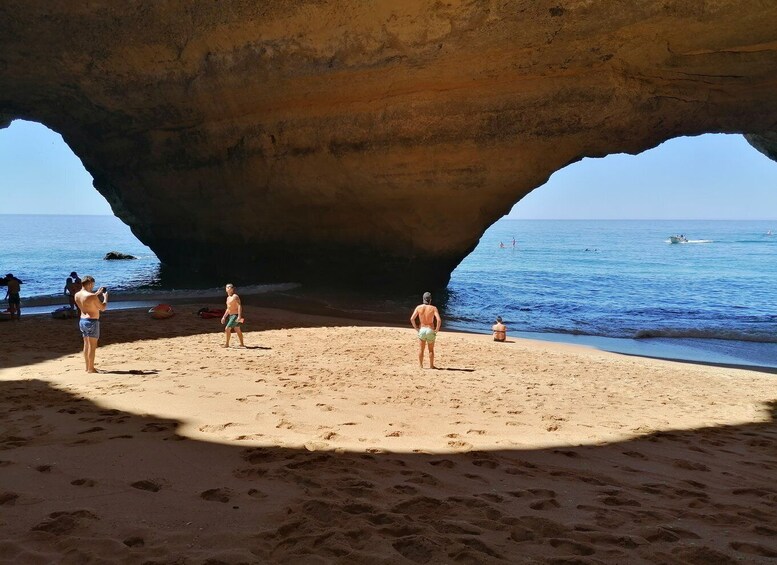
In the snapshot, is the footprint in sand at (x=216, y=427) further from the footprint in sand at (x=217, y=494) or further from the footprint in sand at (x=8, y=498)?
the footprint in sand at (x=8, y=498)

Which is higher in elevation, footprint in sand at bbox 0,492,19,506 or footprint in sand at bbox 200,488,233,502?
footprint in sand at bbox 0,492,19,506

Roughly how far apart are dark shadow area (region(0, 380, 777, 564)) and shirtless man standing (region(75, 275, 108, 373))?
7.30ft

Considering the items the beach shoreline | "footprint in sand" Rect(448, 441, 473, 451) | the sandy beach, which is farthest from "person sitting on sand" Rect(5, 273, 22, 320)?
"footprint in sand" Rect(448, 441, 473, 451)

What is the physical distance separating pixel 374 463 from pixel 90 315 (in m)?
4.90

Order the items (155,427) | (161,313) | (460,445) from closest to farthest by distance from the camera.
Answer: (460,445) < (155,427) < (161,313)

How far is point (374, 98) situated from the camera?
1486cm

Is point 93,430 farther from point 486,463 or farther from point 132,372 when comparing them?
point 486,463

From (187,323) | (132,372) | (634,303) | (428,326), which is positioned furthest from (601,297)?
(132,372)

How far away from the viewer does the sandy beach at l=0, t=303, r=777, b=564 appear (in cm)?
283

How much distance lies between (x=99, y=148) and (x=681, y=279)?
25.2 meters

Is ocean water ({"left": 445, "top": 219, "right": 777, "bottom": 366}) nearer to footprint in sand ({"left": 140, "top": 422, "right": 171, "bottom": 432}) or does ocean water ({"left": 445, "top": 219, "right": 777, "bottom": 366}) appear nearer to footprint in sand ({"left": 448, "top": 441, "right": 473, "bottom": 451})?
footprint in sand ({"left": 448, "top": 441, "right": 473, "bottom": 451})

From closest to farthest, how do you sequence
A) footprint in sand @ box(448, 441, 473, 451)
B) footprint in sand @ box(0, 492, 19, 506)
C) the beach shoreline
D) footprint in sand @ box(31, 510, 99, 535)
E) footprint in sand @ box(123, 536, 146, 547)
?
footprint in sand @ box(123, 536, 146, 547)
footprint in sand @ box(31, 510, 99, 535)
footprint in sand @ box(0, 492, 19, 506)
footprint in sand @ box(448, 441, 473, 451)
the beach shoreline

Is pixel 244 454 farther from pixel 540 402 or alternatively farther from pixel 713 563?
pixel 540 402

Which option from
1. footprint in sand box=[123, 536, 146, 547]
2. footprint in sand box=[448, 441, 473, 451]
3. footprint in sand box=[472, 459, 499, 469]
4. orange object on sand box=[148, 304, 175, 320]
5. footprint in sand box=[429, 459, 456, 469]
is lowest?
orange object on sand box=[148, 304, 175, 320]
